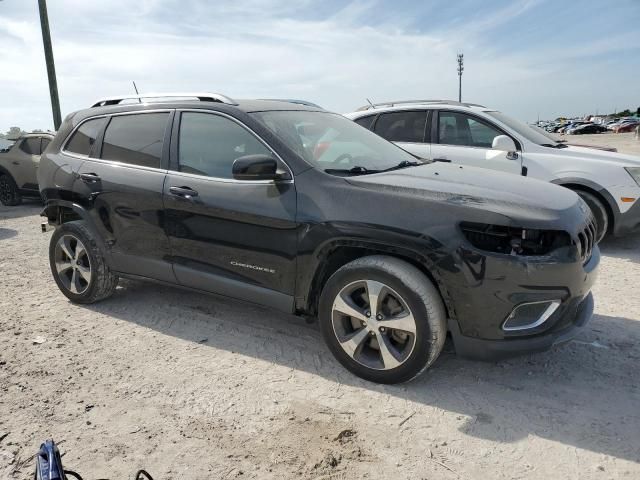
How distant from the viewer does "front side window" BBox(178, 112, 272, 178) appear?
3.61 meters

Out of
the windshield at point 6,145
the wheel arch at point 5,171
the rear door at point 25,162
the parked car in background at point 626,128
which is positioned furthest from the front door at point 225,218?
the parked car in background at point 626,128

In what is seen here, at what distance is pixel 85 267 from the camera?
177 inches

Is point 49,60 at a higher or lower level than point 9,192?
higher

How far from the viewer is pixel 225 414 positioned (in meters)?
2.90

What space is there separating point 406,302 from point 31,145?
10.4m

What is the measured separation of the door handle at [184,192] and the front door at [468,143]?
359 cm

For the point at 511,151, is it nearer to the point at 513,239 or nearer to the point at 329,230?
the point at 513,239

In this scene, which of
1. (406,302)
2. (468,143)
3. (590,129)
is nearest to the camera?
(406,302)

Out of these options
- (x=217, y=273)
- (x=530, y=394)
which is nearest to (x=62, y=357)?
(x=217, y=273)

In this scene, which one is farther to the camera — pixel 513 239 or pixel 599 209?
pixel 599 209

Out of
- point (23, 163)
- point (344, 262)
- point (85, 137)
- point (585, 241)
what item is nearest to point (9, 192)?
point (23, 163)

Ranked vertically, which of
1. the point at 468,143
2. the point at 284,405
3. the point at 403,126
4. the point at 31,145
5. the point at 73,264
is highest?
the point at 403,126

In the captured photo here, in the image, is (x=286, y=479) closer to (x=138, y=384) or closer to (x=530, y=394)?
(x=138, y=384)

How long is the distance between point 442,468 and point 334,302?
1.11m
